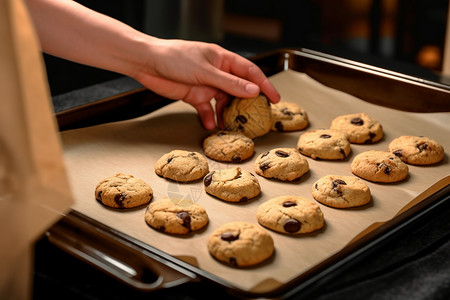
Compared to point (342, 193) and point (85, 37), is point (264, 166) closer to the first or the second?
point (342, 193)

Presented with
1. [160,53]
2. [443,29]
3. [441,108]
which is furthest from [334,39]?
[160,53]

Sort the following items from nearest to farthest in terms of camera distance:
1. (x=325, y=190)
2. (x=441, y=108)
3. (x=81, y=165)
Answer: (x=325, y=190)
(x=81, y=165)
(x=441, y=108)

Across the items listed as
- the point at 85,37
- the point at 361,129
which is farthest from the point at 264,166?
the point at 85,37

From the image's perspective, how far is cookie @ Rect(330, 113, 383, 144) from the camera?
1630 millimetres

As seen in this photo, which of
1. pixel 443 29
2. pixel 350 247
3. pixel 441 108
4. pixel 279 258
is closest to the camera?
pixel 350 247

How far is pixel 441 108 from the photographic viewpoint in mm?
1686

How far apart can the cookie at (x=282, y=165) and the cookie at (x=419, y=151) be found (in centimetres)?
29

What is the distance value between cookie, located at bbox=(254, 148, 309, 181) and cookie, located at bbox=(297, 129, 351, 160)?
0.27 ft

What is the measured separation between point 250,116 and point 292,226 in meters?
0.57

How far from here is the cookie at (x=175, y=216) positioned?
1143 mm

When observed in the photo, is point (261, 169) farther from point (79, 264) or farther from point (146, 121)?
point (79, 264)

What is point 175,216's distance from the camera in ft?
3.79

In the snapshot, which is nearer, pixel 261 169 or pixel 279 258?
pixel 279 258

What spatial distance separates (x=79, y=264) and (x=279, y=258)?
382 millimetres
